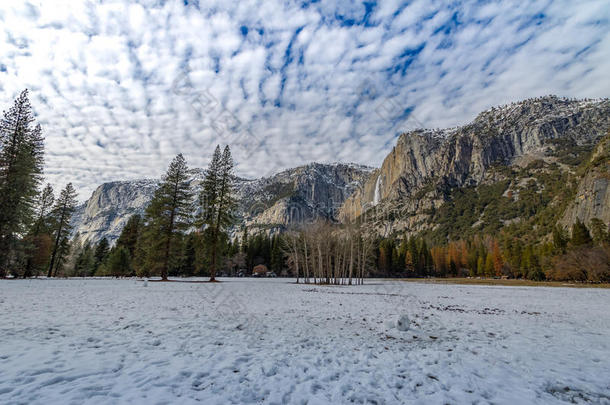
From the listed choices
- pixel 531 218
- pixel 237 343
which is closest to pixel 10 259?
pixel 237 343

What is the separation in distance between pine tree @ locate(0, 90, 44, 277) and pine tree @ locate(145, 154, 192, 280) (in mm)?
10116

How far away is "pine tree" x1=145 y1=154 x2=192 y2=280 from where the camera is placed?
30844 millimetres

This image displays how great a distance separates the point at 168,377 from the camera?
4.42m

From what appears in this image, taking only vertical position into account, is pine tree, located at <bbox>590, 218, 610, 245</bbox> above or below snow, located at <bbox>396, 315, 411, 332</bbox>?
above

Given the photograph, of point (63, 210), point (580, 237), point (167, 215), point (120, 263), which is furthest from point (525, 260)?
point (63, 210)

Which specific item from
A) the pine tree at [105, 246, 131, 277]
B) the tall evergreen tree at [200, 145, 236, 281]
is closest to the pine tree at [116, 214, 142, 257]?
the pine tree at [105, 246, 131, 277]

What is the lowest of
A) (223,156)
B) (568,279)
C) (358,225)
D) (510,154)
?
(568,279)

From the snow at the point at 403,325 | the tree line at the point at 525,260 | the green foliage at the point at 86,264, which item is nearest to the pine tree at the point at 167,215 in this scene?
the snow at the point at 403,325

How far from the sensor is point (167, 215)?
104ft

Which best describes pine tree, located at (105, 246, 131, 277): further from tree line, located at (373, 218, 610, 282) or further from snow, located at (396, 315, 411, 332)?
tree line, located at (373, 218, 610, 282)

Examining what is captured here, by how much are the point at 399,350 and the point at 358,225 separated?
34.2 meters

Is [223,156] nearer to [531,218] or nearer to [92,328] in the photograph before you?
[92,328]

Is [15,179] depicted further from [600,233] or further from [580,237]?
[600,233]

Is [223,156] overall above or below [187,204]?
above
